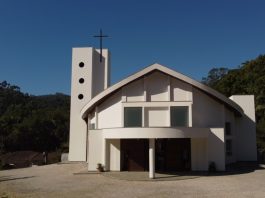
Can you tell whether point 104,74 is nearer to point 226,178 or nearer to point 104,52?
point 104,52

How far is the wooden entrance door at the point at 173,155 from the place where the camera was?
20.8 meters

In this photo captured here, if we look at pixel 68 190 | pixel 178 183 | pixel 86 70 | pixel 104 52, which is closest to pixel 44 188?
pixel 68 190

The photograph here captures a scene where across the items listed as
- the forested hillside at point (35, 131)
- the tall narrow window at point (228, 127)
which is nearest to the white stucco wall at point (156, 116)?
the tall narrow window at point (228, 127)

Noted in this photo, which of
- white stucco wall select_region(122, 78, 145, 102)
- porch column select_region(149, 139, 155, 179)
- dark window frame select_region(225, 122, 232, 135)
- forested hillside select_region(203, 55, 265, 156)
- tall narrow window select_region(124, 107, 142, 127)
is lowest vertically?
porch column select_region(149, 139, 155, 179)

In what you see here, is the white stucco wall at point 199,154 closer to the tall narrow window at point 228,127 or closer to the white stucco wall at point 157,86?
the white stucco wall at point 157,86

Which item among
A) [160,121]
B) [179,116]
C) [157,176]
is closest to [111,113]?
[160,121]

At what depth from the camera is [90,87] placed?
28.8 metres

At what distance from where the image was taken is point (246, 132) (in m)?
25.9

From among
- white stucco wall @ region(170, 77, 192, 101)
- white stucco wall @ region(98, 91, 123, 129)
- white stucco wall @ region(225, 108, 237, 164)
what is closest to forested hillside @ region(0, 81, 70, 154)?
white stucco wall @ region(98, 91, 123, 129)

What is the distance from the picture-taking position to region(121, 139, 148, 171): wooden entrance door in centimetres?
2083

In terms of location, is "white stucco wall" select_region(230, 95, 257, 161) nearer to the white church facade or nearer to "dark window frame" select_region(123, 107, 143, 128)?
the white church facade

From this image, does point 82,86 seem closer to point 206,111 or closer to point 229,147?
point 206,111

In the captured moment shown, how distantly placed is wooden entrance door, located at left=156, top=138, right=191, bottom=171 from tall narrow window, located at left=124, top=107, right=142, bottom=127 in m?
2.10

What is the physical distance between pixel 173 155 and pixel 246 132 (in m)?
8.44
